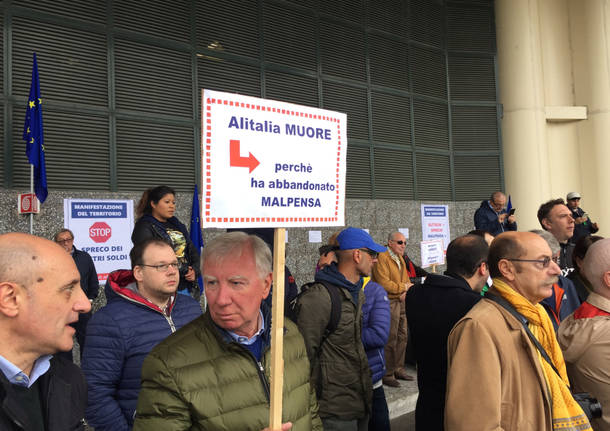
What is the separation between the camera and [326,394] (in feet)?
12.2

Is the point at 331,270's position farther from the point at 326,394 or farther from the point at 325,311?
the point at 326,394

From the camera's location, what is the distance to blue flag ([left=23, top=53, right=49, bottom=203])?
6.77 m

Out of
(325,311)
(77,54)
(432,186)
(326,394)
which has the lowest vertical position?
(326,394)

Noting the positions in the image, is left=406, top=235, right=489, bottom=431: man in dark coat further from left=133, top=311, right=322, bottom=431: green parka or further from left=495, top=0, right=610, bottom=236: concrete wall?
left=495, top=0, right=610, bottom=236: concrete wall

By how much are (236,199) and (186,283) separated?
10.7ft

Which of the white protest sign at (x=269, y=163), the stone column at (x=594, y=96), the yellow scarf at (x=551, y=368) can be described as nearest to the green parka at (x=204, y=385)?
the white protest sign at (x=269, y=163)

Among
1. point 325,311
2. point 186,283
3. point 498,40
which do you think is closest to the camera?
point 325,311

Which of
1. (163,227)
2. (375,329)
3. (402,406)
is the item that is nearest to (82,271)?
(163,227)

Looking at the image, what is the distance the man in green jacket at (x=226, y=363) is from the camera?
Answer: 2082 millimetres

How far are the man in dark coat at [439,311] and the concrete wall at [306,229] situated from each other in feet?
18.4

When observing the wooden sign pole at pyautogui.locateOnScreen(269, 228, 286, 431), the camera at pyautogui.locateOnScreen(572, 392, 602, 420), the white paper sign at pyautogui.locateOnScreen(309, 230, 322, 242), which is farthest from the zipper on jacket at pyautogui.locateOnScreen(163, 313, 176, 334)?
the white paper sign at pyautogui.locateOnScreen(309, 230, 322, 242)

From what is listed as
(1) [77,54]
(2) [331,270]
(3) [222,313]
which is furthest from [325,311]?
(1) [77,54]

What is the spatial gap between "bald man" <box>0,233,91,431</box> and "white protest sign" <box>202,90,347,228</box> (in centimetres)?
55

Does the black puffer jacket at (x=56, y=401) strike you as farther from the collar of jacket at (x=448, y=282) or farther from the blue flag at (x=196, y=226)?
the blue flag at (x=196, y=226)
